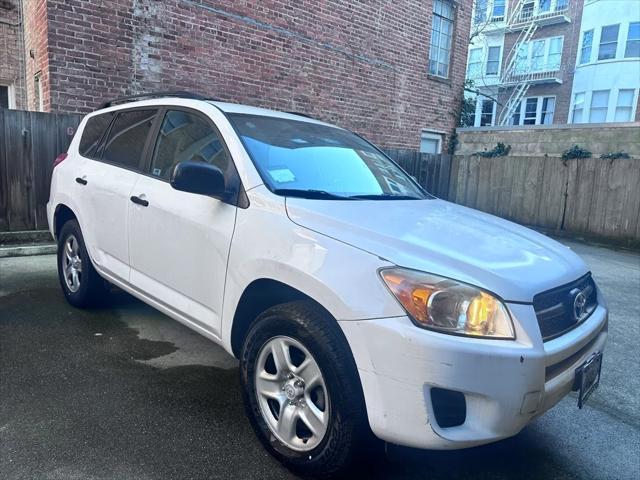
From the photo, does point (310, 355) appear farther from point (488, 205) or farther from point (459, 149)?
point (459, 149)

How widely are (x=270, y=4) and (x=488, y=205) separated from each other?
7.09 m

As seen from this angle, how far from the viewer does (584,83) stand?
81.7ft

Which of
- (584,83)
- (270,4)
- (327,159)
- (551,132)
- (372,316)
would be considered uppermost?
(584,83)

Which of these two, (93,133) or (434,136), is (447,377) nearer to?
(93,133)

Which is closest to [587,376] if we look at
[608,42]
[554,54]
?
[608,42]

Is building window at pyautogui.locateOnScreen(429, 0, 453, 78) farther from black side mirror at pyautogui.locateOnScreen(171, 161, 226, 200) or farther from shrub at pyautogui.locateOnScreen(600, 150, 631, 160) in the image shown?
black side mirror at pyautogui.locateOnScreen(171, 161, 226, 200)

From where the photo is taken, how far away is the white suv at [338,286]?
195 cm

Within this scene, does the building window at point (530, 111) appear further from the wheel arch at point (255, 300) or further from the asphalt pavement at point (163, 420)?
the wheel arch at point (255, 300)

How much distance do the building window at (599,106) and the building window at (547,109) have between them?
2091 millimetres

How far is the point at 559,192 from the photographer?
36.0 ft

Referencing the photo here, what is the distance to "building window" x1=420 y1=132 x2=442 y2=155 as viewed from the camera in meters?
13.9

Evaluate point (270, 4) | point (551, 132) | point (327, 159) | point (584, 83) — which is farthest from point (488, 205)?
point (584, 83)

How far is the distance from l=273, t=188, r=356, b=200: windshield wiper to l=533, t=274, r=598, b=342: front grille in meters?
1.22

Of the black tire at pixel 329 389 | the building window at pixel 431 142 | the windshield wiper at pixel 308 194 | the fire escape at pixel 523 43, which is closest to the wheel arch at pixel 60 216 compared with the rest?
the windshield wiper at pixel 308 194
